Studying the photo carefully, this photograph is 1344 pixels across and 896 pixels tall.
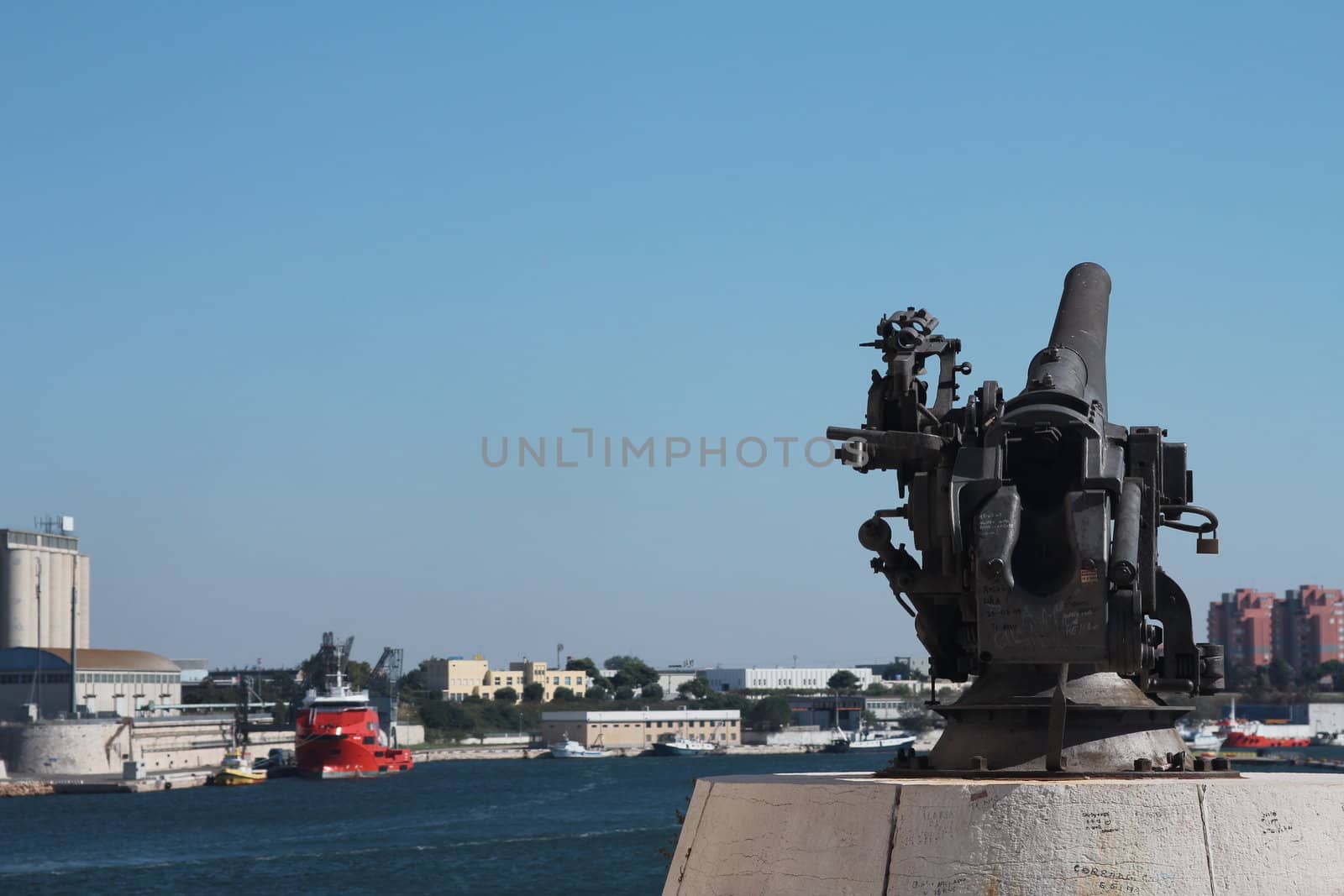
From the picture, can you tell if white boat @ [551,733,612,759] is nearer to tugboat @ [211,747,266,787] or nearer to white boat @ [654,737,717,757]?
white boat @ [654,737,717,757]

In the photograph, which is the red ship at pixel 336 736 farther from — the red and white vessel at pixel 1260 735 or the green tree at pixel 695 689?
the green tree at pixel 695 689

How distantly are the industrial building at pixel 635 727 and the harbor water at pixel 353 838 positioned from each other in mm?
46605

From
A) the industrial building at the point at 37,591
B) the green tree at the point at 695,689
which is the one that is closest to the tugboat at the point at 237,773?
the industrial building at the point at 37,591

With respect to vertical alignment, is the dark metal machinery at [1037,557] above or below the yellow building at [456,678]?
above

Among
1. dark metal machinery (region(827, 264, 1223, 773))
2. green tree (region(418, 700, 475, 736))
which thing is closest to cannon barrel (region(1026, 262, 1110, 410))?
dark metal machinery (region(827, 264, 1223, 773))

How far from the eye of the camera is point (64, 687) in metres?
113

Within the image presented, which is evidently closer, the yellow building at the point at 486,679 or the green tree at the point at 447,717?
the green tree at the point at 447,717

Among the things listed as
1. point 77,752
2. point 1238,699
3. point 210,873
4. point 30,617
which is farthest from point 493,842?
point 1238,699

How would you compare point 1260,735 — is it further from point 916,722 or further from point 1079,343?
point 1079,343

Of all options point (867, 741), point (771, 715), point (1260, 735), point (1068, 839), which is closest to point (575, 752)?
point (867, 741)

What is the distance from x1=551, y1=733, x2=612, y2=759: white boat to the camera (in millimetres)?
144125

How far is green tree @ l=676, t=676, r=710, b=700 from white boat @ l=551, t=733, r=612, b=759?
137 feet

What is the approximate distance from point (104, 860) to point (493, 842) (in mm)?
12049

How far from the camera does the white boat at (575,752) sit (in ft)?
473
